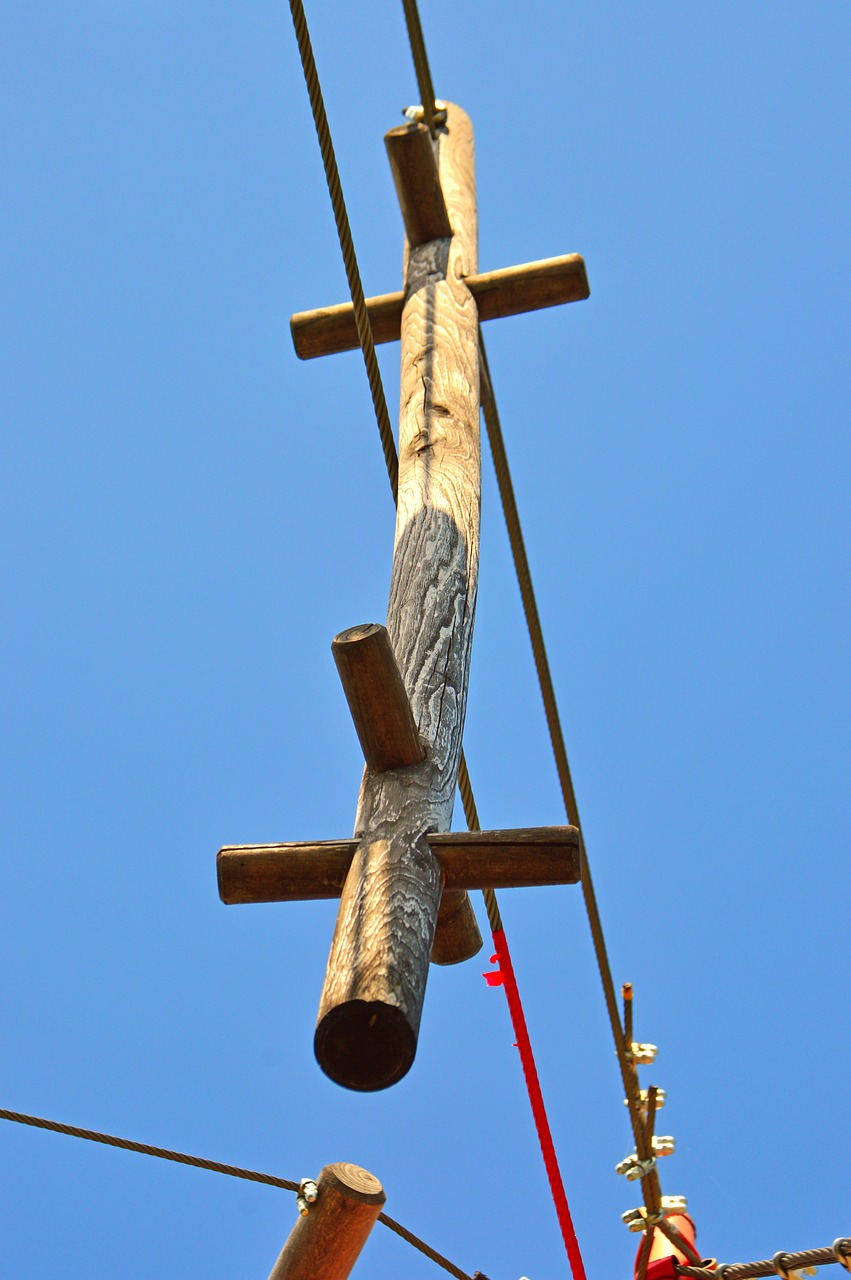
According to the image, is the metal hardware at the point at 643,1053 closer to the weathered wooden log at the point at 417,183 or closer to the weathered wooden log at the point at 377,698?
the weathered wooden log at the point at 377,698

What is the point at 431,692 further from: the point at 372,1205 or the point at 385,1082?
the point at 372,1205

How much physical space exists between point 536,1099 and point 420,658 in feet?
4.53

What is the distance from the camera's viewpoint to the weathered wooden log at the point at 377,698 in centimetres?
199

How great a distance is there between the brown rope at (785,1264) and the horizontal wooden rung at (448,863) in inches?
50.0

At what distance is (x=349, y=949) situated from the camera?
1.73 metres

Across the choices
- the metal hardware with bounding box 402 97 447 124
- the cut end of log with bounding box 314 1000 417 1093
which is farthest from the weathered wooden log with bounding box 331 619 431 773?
the metal hardware with bounding box 402 97 447 124

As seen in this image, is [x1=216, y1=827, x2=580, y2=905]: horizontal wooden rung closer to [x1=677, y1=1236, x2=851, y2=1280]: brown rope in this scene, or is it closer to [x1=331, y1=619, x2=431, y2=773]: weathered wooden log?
[x1=331, y1=619, x2=431, y2=773]: weathered wooden log

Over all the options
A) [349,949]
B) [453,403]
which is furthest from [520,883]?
[453,403]

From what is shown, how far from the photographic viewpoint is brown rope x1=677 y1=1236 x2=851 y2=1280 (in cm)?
263

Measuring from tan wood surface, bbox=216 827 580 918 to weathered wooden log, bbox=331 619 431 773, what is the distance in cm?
17

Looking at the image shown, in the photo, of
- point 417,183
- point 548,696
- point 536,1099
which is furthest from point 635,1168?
point 417,183

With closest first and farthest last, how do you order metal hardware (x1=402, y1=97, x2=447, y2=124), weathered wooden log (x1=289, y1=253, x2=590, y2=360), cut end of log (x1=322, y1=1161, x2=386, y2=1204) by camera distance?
cut end of log (x1=322, y1=1161, x2=386, y2=1204) → weathered wooden log (x1=289, y1=253, x2=590, y2=360) → metal hardware (x1=402, y1=97, x2=447, y2=124)

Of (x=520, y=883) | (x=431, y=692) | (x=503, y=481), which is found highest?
(x=503, y=481)

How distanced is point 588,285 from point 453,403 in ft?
3.10
